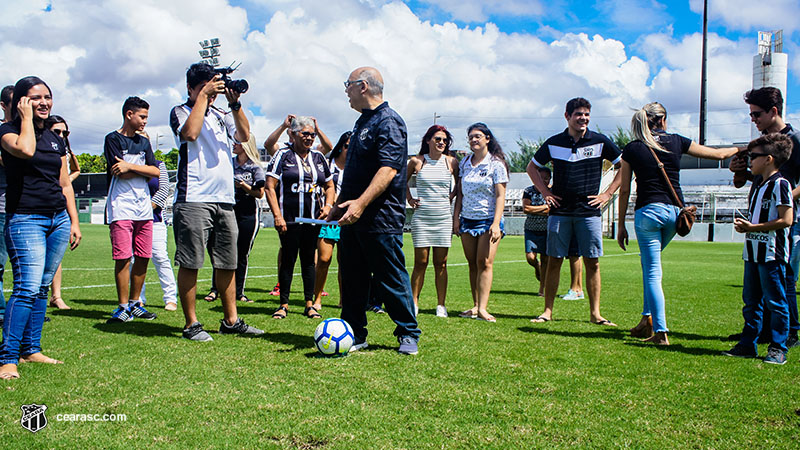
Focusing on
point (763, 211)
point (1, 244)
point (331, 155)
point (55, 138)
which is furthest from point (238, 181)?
point (763, 211)

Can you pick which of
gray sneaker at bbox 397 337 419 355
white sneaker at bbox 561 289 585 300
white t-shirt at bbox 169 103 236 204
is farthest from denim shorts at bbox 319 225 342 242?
white sneaker at bbox 561 289 585 300

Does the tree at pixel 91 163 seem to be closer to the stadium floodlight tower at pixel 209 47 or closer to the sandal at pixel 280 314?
the stadium floodlight tower at pixel 209 47

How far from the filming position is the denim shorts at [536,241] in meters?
9.30

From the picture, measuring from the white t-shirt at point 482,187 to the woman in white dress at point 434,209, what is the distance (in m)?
0.23

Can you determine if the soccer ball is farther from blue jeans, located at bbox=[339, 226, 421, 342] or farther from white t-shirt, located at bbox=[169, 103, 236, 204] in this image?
white t-shirt, located at bbox=[169, 103, 236, 204]

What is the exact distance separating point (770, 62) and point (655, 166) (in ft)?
190

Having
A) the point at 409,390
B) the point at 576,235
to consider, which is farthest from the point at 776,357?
the point at 409,390

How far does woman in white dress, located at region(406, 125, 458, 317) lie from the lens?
660 cm

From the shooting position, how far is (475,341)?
512 cm

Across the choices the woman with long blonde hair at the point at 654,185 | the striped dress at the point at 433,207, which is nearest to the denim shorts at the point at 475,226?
the striped dress at the point at 433,207

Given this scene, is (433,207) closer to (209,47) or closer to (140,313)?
(140,313)

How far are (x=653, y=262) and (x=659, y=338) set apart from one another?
0.66m

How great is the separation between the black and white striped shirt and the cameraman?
429 cm

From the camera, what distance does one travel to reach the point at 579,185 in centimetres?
597
